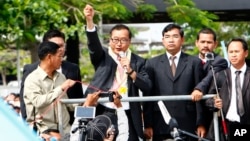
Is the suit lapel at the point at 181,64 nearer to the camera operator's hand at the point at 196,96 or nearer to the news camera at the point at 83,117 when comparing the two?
the camera operator's hand at the point at 196,96

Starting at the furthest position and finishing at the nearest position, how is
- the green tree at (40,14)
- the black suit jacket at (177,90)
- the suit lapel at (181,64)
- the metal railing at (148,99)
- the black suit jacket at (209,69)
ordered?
the green tree at (40,14) → the suit lapel at (181,64) → the black suit jacket at (177,90) → the black suit jacket at (209,69) → the metal railing at (148,99)

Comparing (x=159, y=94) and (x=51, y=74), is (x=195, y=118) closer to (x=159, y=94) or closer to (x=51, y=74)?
(x=159, y=94)

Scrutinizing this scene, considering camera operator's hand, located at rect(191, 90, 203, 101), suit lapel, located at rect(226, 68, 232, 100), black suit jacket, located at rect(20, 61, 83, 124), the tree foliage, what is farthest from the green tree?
camera operator's hand, located at rect(191, 90, 203, 101)

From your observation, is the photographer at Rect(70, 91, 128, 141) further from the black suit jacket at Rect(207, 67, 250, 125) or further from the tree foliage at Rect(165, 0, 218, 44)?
the tree foliage at Rect(165, 0, 218, 44)

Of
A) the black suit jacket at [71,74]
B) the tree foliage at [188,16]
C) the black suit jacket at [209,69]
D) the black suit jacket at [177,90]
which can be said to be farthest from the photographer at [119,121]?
the tree foliage at [188,16]

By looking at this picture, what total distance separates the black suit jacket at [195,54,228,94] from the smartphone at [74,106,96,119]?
1411 mm

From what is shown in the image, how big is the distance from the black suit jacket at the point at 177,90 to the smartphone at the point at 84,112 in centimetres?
140

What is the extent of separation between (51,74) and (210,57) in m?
1.67

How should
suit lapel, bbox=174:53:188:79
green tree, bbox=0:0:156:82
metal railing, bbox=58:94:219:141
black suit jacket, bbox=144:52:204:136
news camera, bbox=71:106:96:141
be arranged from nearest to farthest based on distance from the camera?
news camera, bbox=71:106:96:141
metal railing, bbox=58:94:219:141
black suit jacket, bbox=144:52:204:136
suit lapel, bbox=174:53:188:79
green tree, bbox=0:0:156:82

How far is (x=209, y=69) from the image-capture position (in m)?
7.16

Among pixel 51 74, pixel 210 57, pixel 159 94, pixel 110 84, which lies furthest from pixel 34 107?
pixel 210 57

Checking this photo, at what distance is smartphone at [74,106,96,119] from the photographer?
5.74 metres

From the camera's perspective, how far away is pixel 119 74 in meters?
6.93

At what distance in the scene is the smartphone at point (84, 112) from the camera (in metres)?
5.74
